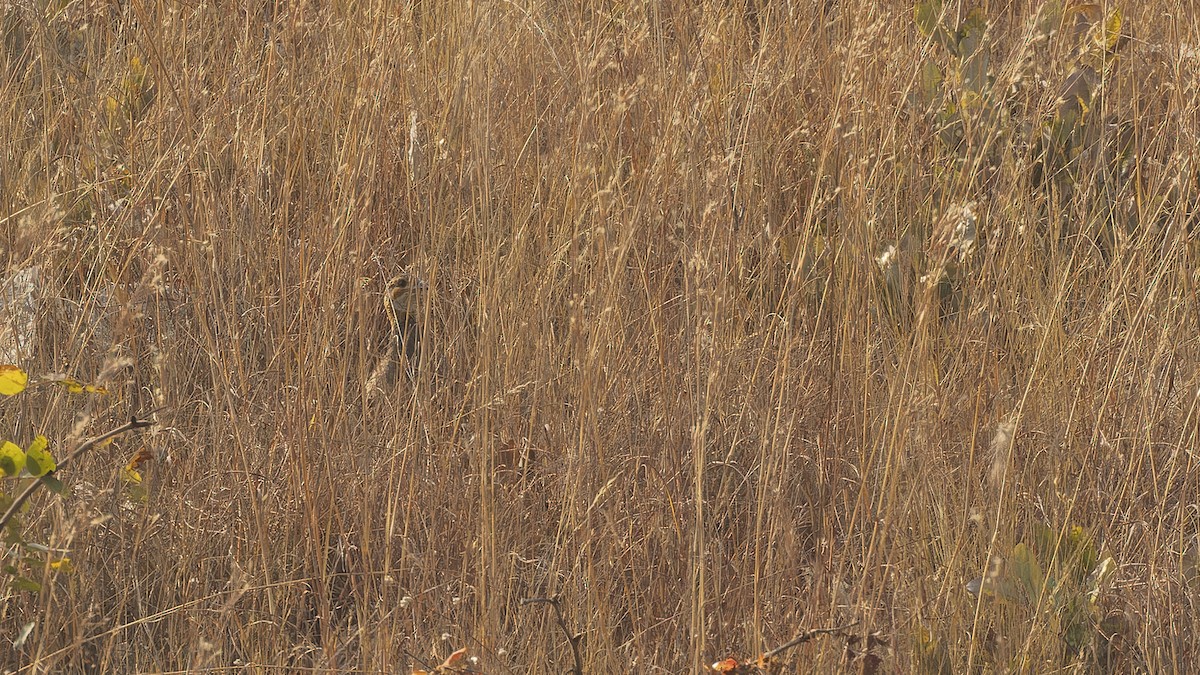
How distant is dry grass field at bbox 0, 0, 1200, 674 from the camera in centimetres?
135

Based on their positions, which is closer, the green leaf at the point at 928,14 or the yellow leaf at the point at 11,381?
the yellow leaf at the point at 11,381

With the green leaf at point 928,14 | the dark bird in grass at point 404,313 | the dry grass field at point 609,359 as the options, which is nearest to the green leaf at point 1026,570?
the dry grass field at point 609,359

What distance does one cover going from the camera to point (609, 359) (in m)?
1.59

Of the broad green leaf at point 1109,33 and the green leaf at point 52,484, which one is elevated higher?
the broad green leaf at point 1109,33

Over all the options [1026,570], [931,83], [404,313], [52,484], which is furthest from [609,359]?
[931,83]

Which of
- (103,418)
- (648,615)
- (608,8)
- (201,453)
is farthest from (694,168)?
(608,8)

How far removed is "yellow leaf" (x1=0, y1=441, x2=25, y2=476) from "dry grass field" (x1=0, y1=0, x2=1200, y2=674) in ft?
0.25

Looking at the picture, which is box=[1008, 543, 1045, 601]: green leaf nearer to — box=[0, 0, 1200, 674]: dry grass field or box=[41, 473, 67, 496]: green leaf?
box=[0, 0, 1200, 674]: dry grass field

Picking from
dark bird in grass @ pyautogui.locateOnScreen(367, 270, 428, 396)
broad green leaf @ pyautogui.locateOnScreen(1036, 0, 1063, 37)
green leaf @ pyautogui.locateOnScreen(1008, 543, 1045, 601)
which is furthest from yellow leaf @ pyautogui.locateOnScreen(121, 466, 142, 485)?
broad green leaf @ pyautogui.locateOnScreen(1036, 0, 1063, 37)

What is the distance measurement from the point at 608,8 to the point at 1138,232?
1110 millimetres

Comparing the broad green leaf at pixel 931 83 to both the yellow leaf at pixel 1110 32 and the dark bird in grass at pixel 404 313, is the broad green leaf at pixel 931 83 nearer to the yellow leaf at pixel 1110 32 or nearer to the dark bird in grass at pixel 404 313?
the yellow leaf at pixel 1110 32

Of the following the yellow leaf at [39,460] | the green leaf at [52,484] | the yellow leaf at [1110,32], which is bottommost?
the green leaf at [52,484]

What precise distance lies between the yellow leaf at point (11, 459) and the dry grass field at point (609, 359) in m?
0.08

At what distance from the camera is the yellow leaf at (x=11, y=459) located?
104 cm
